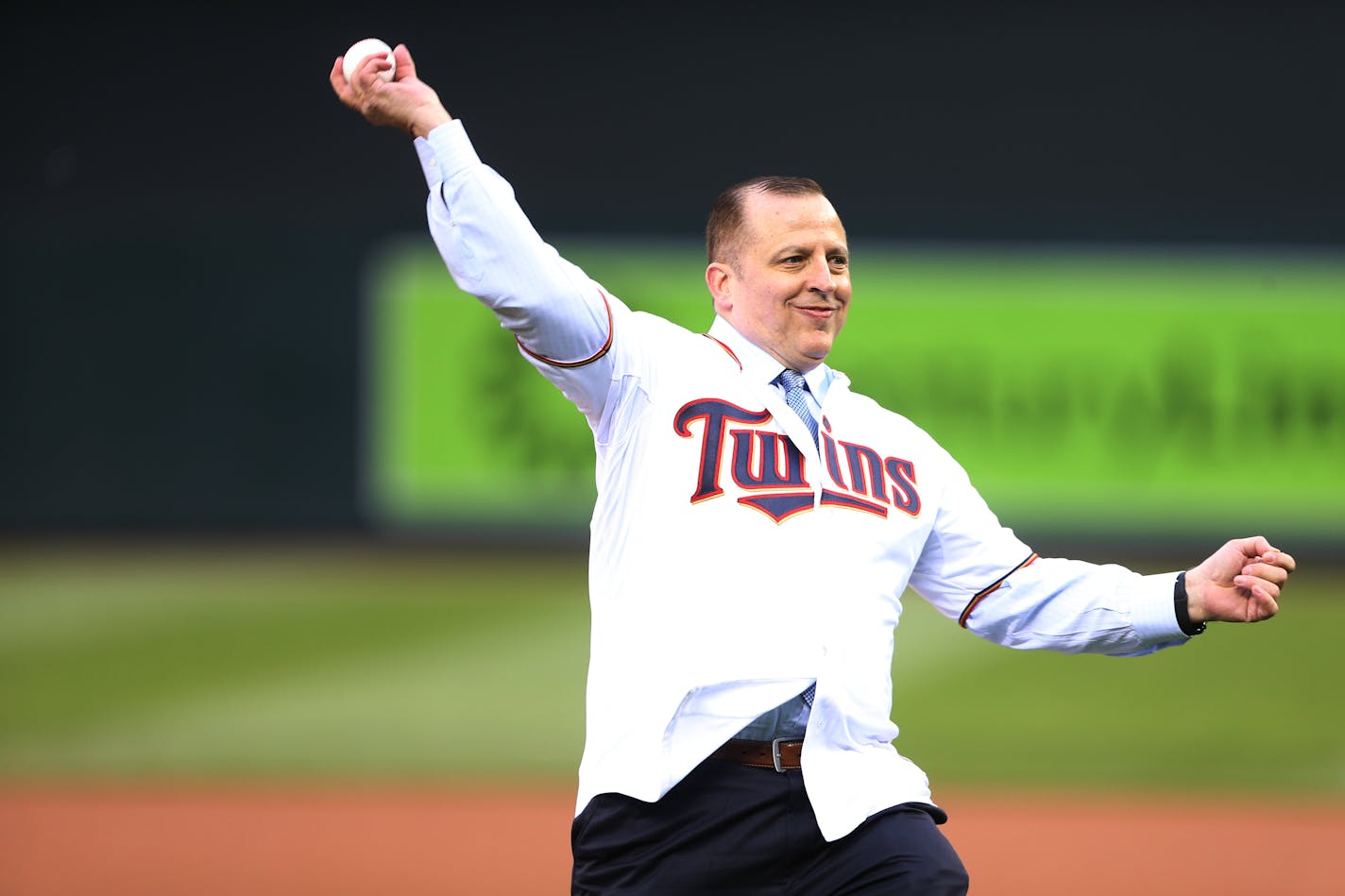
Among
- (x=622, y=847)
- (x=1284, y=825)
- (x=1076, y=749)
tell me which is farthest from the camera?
(x=1076, y=749)

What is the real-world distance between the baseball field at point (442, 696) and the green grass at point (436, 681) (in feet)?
0.04

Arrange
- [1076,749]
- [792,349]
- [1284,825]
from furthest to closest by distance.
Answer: [1076,749] < [1284,825] < [792,349]

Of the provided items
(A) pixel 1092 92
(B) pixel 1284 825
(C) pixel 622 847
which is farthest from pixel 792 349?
(A) pixel 1092 92

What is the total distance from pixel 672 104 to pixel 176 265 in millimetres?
3182

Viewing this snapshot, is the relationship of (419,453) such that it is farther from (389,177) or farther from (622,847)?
(622,847)

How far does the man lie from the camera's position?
2.68 metres

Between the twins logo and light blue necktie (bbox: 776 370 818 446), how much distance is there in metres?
0.03

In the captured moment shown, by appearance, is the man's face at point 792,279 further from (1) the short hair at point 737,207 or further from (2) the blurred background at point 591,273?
(2) the blurred background at point 591,273

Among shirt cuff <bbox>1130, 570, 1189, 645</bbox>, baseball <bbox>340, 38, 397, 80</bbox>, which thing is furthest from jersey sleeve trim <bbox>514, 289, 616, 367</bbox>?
shirt cuff <bbox>1130, 570, 1189, 645</bbox>

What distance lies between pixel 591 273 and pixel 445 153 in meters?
7.08

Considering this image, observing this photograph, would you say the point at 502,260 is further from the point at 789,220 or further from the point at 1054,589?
the point at 1054,589

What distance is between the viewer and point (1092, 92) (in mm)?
9617

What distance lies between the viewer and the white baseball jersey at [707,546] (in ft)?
8.91

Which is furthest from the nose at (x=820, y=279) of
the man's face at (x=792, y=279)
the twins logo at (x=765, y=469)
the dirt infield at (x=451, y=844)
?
the dirt infield at (x=451, y=844)
